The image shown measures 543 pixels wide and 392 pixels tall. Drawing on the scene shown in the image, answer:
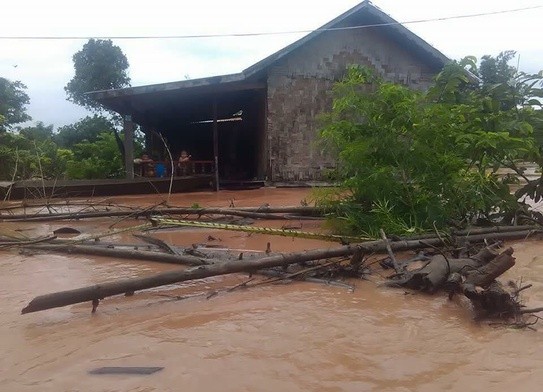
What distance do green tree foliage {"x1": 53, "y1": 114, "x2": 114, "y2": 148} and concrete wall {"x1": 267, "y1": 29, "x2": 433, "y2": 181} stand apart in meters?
17.1

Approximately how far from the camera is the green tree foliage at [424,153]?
5934 millimetres

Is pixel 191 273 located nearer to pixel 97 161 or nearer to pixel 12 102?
pixel 97 161

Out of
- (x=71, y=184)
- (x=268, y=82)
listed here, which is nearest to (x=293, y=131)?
(x=268, y=82)

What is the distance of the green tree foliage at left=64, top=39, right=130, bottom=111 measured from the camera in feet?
88.4

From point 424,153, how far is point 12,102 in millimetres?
24345

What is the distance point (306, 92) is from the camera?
1355cm

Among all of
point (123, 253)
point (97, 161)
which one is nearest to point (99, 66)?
point (97, 161)

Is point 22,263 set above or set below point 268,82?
below

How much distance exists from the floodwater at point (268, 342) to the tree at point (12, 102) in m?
22.4

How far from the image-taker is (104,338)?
122 inches

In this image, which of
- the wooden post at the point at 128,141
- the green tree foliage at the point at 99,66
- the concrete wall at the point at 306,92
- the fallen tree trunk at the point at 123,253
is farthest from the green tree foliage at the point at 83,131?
the fallen tree trunk at the point at 123,253

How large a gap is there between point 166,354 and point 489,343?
1913 millimetres

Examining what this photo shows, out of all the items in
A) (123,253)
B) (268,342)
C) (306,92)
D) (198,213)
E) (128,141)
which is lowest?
(268,342)

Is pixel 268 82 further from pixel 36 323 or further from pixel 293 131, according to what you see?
pixel 36 323
